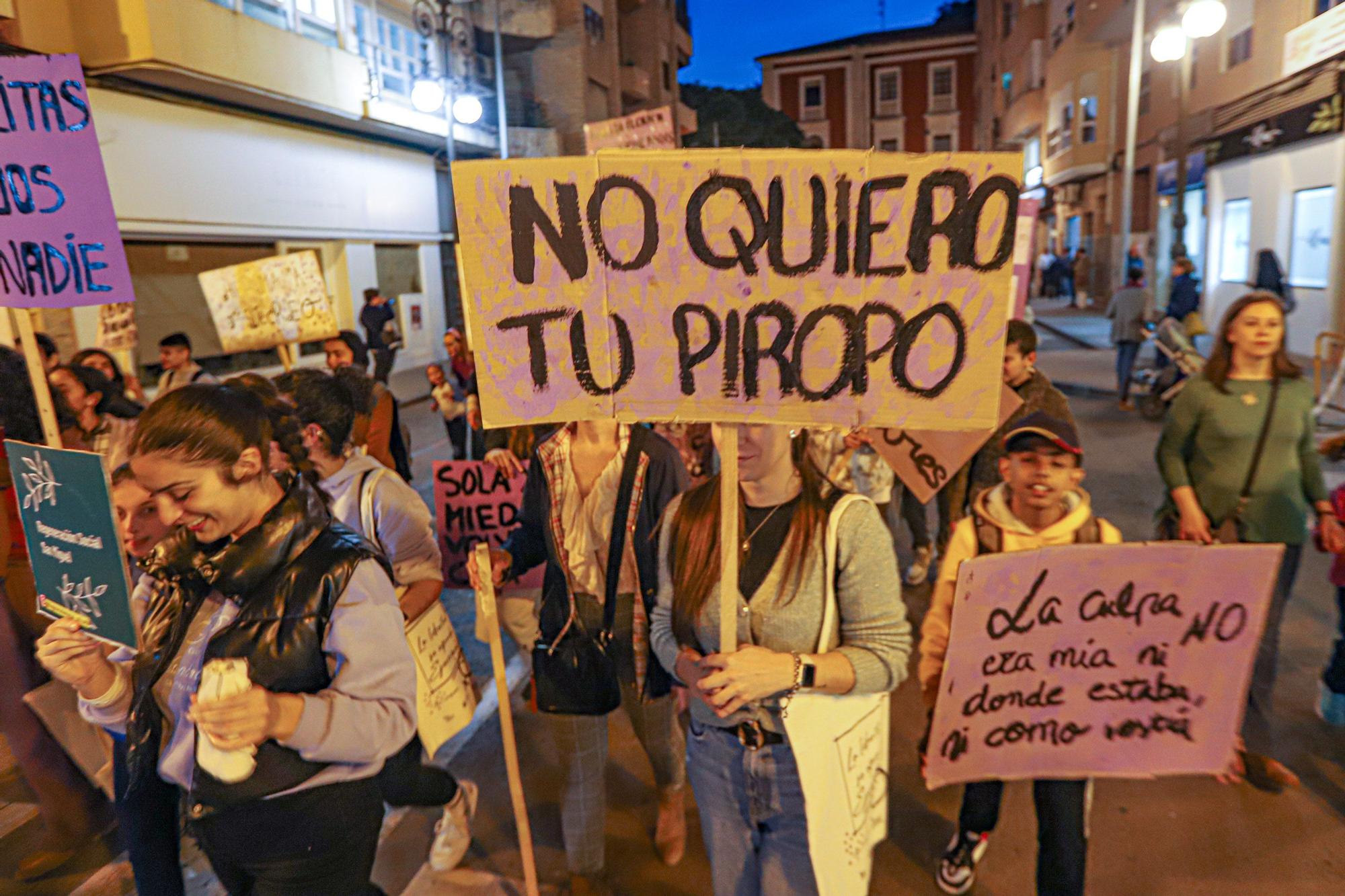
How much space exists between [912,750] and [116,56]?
1300cm

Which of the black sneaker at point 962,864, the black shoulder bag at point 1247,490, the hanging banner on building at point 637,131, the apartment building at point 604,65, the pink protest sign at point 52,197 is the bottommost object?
the black sneaker at point 962,864

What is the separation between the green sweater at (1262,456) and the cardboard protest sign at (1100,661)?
121 cm

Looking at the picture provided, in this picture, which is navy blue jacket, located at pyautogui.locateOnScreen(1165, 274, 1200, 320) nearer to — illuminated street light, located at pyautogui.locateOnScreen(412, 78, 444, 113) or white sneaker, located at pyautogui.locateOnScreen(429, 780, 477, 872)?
white sneaker, located at pyautogui.locateOnScreen(429, 780, 477, 872)

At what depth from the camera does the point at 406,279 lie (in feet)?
67.6

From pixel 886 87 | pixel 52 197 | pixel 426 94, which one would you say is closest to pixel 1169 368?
pixel 52 197

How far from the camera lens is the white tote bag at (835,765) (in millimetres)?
2201

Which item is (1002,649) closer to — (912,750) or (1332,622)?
(912,750)

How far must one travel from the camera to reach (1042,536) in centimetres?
274

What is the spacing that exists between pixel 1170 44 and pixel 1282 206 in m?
4.10

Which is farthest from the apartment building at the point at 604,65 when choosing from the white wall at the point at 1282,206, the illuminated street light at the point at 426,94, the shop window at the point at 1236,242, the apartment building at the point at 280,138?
the shop window at the point at 1236,242

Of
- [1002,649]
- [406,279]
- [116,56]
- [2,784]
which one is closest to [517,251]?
[1002,649]

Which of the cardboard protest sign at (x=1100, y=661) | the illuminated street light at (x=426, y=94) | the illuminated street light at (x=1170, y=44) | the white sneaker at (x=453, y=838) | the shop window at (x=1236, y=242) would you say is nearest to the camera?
the cardboard protest sign at (x=1100, y=661)

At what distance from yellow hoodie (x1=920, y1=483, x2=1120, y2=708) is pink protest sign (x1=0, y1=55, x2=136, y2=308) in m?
2.89

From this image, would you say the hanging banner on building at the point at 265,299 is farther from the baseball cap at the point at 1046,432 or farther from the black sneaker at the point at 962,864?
the black sneaker at the point at 962,864
